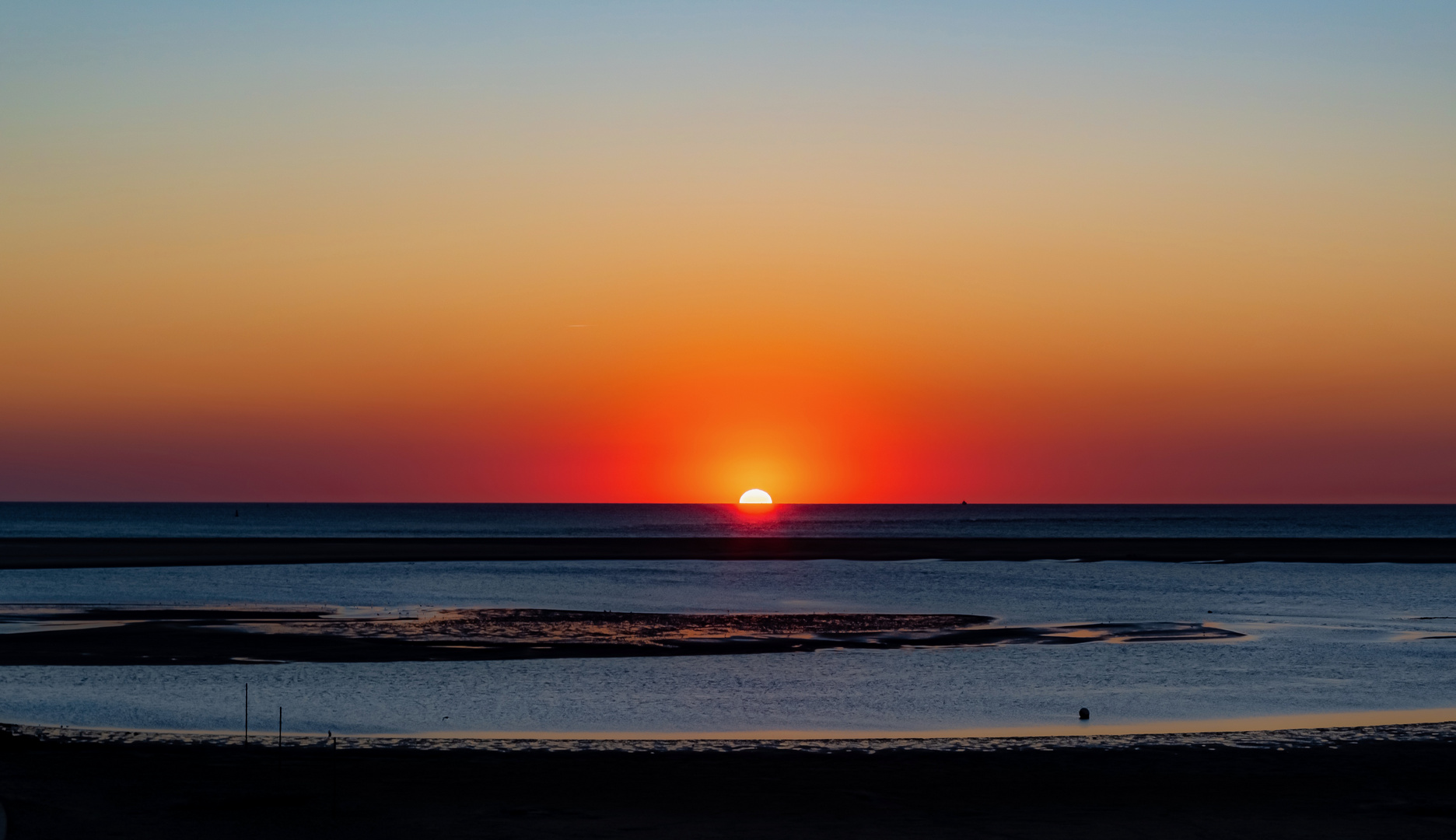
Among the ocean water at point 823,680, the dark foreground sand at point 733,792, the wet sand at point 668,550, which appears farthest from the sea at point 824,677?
the wet sand at point 668,550

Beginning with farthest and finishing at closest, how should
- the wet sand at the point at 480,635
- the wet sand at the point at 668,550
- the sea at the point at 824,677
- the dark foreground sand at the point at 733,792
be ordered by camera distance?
1. the wet sand at the point at 668,550
2. the wet sand at the point at 480,635
3. the sea at the point at 824,677
4. the dark foreground sand at the point at 733,792

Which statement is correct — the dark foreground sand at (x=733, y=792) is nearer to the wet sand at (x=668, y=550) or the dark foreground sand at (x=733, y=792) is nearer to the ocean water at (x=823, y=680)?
the ocean water at (x=823, y=680)

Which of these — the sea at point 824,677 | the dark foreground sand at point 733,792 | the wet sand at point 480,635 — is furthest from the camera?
the wet sand at point 480,635

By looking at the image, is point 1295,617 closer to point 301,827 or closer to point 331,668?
point 331,668

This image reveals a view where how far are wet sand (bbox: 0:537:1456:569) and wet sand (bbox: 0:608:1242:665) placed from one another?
4043 centimetres

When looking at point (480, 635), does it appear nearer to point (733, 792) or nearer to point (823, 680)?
point (823, 680)

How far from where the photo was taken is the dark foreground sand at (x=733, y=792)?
17.2 m

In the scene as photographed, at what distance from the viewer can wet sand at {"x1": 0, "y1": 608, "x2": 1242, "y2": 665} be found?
35.8 meters

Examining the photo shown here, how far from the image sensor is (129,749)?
22.0m

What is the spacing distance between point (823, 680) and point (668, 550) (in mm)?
77631

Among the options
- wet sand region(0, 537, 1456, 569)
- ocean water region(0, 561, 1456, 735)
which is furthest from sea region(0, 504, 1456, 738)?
wet sand region(0, 537, 1456, 569)

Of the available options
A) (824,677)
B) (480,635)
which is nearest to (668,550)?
(480,635)

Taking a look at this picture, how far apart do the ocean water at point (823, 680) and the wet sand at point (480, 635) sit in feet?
5.16

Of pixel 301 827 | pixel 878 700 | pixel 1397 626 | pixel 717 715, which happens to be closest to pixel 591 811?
pixel 301 827
